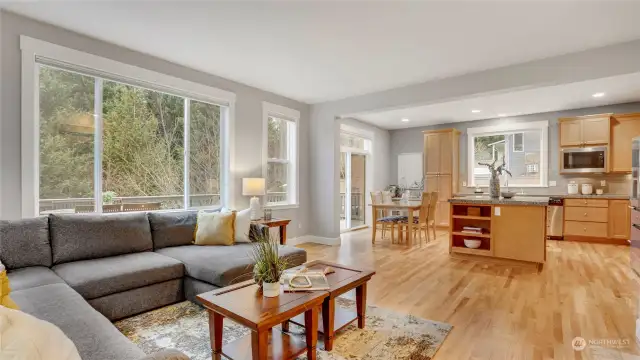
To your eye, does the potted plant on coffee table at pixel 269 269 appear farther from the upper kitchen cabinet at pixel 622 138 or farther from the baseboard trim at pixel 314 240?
the upper kitchen cabinet at pixel 622 138

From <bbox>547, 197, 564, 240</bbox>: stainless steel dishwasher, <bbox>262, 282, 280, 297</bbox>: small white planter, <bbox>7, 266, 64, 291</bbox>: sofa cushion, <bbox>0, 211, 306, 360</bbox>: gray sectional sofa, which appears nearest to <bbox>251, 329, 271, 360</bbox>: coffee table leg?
<bbox>262, 282, 280, 297</bbox>: small white planter

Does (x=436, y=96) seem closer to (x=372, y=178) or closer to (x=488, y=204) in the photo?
(x=488, y=204)

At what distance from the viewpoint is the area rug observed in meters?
2.15

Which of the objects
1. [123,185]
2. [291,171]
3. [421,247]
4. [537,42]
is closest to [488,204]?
[421,247]

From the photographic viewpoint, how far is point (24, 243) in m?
2.56

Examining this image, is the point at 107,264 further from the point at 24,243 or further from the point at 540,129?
the point at 540,129

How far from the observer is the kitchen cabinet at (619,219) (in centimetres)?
567

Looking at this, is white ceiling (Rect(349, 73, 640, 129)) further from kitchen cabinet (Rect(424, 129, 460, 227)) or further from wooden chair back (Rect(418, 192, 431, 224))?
wooden chair back (Rect(418, 192, 431, 224))

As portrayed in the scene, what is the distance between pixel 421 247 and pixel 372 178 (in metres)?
2.89

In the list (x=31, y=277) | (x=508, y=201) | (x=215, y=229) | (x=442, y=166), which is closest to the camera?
(x=31, y=277)

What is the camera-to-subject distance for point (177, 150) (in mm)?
4230

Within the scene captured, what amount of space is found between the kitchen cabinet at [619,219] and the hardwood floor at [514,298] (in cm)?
84

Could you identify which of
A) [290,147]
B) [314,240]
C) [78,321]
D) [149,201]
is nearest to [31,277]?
[78,321]

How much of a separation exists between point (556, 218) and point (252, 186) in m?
5.79
